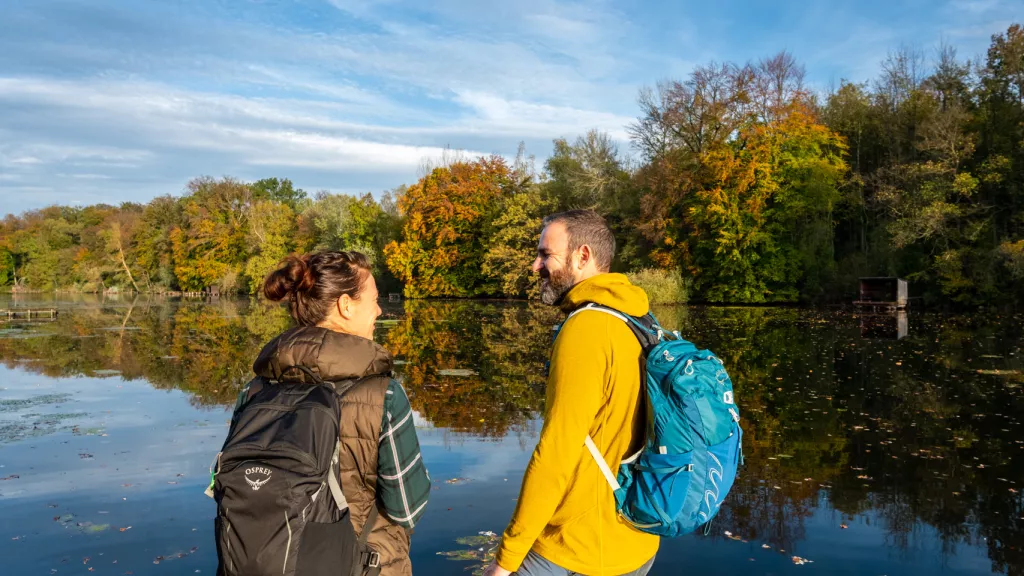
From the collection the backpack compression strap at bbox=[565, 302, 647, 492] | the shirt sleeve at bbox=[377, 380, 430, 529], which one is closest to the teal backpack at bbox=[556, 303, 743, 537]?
the backpack compression strap at bbox=[565, 302, 647, 492]

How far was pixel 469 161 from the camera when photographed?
52156 millimetres

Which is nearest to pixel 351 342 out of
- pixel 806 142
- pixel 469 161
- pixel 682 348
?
pixel 682 348

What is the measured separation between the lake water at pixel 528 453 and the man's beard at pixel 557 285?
3.15m

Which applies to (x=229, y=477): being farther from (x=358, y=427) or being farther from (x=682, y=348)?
(x=682, y=348)

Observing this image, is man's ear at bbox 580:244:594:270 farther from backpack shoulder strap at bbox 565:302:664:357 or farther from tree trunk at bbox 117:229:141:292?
Answer: tree trunk at bbox 117:229:141:292

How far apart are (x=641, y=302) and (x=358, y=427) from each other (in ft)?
3.50

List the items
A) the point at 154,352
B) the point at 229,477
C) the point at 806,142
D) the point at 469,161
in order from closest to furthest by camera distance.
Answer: the point at 229,477
the point at 154,352
the point at 806,142
the point at 469,161

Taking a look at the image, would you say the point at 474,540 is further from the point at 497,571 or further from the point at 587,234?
the point at 587,234

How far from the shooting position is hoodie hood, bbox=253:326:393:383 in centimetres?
226

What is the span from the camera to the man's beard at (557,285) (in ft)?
8.87

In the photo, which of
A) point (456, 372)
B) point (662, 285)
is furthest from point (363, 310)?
point (662, 285)

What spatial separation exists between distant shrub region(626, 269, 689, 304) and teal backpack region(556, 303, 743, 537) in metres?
33.5

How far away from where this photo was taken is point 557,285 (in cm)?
274

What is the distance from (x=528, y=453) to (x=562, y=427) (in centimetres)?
631
